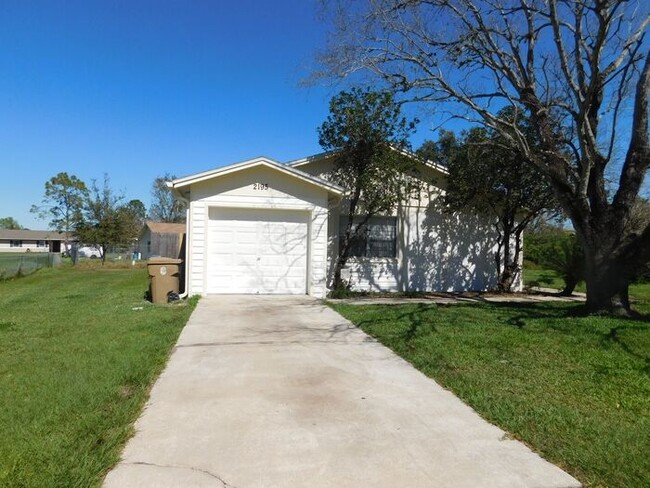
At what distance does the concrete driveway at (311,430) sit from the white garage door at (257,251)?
557cm

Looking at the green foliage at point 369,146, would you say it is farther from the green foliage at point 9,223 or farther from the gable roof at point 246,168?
the green foliage at point 9,223

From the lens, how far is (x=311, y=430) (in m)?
4.13

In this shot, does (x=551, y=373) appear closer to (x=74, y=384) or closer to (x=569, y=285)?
(x=74, y=384)

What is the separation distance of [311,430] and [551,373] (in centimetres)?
320

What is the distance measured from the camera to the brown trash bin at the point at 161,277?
37.6ft

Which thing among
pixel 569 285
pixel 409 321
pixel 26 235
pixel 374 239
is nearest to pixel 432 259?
pixel 374 239

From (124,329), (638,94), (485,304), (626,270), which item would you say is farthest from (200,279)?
(638,94)

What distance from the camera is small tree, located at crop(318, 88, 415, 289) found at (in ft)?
42.1

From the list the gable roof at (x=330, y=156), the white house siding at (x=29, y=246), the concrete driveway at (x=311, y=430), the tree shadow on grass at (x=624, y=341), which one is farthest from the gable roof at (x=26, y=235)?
the tree shadow on grass at (x=624, y=341)

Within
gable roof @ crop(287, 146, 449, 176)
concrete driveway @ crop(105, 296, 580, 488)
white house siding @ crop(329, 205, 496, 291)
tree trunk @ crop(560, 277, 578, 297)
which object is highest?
gable roof @ crop(287, 146, 449, 176)

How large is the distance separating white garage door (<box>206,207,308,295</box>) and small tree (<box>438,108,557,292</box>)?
4.70 m

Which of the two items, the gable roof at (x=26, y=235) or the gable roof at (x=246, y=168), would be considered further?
the gable roof at (x=26, y=235)

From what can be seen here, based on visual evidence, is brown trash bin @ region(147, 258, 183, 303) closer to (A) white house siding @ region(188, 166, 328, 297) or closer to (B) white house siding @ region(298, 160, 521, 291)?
(A) white house siding @ region(188, 166, 328, 297)

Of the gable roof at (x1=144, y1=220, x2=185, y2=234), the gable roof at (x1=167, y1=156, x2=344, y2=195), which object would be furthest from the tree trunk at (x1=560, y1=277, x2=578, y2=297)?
the gable roof at (x1=144, y1=220, x2=185, y2=234)
